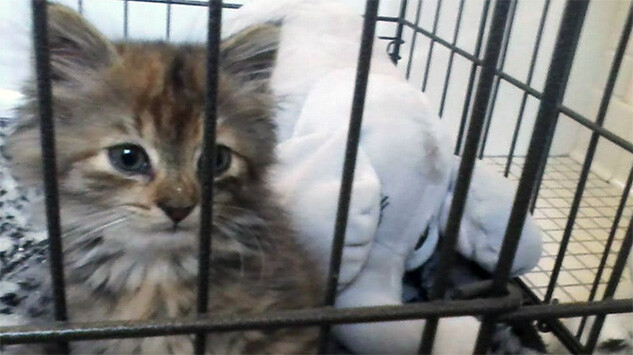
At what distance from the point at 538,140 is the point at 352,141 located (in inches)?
7.0

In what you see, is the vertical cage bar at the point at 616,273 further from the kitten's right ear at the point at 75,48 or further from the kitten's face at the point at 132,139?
the kitten's right ear at the point at 75,48

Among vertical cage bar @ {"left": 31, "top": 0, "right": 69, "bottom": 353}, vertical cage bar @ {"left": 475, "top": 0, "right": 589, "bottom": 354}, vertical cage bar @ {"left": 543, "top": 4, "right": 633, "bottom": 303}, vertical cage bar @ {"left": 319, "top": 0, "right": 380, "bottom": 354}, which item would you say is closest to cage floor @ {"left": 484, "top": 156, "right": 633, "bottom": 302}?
vertical cage bar @ {"left": 543, "top": 4, "right": 633, "bottom": 303}

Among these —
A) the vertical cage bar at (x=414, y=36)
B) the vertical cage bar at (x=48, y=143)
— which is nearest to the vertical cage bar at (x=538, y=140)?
the vertical cage bar at (x=48, y=143)

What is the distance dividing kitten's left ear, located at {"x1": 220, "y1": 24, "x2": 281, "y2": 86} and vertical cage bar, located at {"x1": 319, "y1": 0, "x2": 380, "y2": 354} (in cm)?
23

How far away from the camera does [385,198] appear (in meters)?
0.97

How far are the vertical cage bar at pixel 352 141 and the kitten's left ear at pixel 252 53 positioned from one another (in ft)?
0.75

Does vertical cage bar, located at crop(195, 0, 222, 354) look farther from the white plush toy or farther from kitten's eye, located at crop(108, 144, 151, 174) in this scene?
the white plush toy

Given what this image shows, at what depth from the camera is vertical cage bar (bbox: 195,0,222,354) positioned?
0.52 m

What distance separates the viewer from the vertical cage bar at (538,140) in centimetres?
57

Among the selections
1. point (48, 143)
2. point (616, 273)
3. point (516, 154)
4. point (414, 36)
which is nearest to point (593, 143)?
point (616, 273)

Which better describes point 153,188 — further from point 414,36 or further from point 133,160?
point 414,36

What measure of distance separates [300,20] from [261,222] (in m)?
0.72

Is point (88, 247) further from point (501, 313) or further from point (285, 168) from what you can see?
point (501, 313)

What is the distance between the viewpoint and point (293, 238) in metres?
0.85
